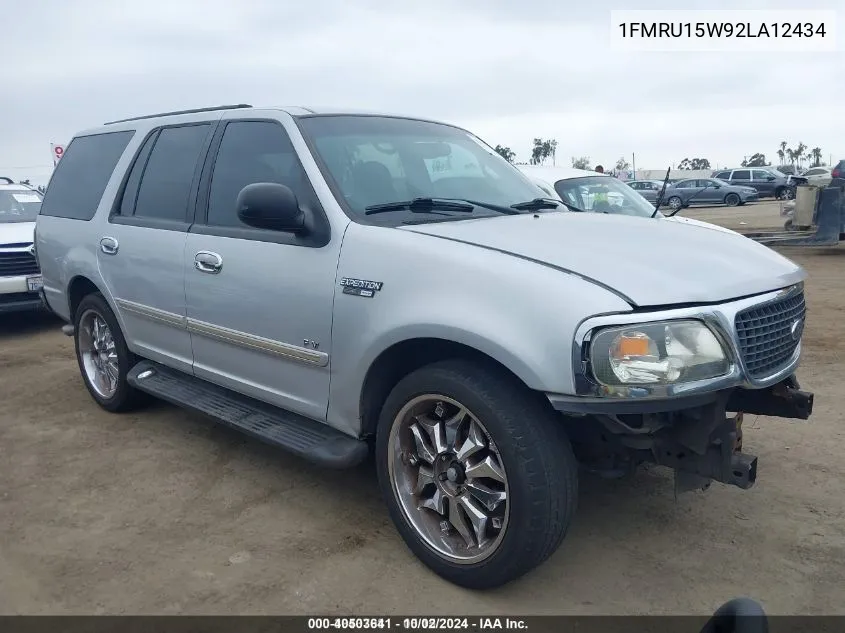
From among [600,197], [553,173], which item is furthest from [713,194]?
[600,197]

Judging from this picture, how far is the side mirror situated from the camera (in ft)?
10.3

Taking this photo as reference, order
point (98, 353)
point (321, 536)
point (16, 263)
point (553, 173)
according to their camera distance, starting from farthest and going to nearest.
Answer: point (553, 173) < point (16, 263) < point (98, 353) < point (321, 536)

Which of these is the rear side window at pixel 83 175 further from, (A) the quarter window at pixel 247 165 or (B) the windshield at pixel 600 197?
(B) the windshield at pixel 600 197

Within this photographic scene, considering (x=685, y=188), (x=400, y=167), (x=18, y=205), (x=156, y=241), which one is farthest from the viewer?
(x=685, y=188)

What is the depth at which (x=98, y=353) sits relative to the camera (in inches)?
209

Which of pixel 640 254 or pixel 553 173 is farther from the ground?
pixel 553 173

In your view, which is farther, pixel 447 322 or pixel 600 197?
pixel 600 197

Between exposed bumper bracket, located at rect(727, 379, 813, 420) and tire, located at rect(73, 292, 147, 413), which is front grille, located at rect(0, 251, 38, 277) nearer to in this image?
tire, located at rect(73, 292, 147, 413)

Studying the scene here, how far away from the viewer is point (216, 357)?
3973 millimetres

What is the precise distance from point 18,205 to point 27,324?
1613 millimetres

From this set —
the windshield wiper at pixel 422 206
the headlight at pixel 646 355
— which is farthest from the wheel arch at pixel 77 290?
the headlight at pixel 646 355

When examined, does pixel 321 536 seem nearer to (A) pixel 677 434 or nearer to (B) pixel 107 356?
(A) pixel 677 434

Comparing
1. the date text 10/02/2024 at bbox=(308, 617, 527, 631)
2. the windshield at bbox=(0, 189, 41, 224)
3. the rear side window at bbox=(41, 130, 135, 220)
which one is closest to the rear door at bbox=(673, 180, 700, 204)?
the windshield at bbox=(0, 189, 41, 224)

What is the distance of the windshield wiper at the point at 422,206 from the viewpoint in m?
3.35
